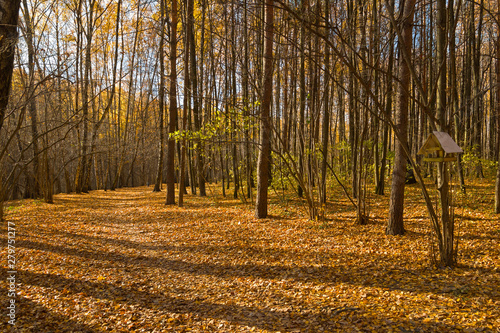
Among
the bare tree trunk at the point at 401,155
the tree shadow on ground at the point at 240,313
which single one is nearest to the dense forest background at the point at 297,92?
the bare tree trunk at the point at 401,155

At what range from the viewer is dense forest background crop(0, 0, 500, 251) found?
5.16 meters

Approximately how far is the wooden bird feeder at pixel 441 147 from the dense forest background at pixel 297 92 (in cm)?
30

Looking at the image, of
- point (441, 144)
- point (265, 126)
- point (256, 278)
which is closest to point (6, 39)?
point (256, 278)

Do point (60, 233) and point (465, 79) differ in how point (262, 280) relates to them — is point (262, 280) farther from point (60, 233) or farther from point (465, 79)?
point (465, 79)

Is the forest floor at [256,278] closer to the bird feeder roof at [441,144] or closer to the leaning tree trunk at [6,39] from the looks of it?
the bird feeder roof at [441,144]

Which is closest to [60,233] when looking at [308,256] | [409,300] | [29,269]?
[29,269]

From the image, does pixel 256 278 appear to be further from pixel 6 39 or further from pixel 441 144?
pixel 6 39

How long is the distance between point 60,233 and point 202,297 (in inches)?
196

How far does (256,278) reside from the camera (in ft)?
15.2

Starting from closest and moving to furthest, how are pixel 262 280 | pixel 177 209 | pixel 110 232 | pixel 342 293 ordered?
pixel 342 293
pixel 262 280
pixel 110 232
pixel 177 209

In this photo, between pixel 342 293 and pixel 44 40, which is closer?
pixel 342 293

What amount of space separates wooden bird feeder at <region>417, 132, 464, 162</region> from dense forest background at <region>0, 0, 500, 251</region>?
0.30m

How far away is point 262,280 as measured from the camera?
4531mm

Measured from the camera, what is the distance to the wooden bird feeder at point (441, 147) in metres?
3.73
